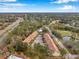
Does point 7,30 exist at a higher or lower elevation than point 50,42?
higher

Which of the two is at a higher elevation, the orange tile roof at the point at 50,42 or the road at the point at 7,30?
the road at the point at 7,30

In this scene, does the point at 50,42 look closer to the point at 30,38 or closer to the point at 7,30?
the point at 30,38

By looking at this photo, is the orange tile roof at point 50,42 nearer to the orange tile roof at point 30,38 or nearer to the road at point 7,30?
the orange tile roof at point 30,38

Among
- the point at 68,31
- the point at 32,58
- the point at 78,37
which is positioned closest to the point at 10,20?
the point at 32,58

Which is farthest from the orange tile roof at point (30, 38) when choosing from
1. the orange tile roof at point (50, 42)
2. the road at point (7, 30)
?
the road at point (7, 30)

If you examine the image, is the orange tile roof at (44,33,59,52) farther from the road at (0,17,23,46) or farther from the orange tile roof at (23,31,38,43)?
the road at (0,17,23,46)

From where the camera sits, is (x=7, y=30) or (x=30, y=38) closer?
(x=30, y=38)

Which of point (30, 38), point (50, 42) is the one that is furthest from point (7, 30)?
point (50, 42)

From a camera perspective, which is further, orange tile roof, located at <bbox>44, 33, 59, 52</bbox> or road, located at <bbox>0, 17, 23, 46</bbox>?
road, located at <bbox>0, 17, 23, 46</bbox>

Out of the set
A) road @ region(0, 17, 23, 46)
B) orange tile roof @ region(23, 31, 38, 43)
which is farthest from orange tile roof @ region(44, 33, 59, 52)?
road @ region(0, 17, 23, 46)

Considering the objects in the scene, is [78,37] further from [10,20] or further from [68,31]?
[10,20]

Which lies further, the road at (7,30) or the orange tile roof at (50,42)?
the road at (7,30)
